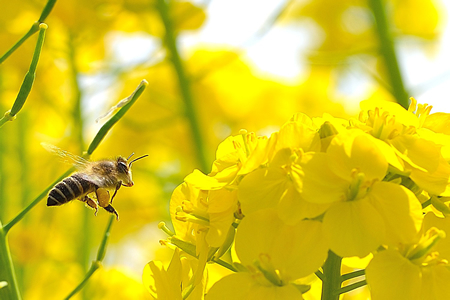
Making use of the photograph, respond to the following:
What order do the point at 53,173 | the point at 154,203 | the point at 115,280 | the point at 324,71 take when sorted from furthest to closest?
the point at 324,71 < the point at 154,203 < the point at 53,173 < the point at 115,280

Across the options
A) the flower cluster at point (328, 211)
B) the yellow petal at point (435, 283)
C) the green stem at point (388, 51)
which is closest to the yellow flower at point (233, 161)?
the flower cluster at point (328, 211)

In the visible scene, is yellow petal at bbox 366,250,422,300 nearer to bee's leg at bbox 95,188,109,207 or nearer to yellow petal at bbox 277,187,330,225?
yellow petal at bbox 277,187,330,225

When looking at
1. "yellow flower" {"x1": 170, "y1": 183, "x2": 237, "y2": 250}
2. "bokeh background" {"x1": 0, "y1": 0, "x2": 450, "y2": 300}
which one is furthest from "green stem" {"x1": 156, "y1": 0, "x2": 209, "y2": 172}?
"yellow flower" {"x1": 170, "y1": 183, "x2": 237, "y2": 250}

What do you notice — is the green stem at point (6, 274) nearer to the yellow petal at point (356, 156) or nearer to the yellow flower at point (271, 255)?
the yellow flower at point (271, 255)

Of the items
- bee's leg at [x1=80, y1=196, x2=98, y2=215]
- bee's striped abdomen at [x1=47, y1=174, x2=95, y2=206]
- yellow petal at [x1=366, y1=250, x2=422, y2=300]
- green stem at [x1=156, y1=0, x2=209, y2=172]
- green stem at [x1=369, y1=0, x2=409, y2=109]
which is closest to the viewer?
yellow petal at [x1=366, y1=250, x2=422, y2=300]

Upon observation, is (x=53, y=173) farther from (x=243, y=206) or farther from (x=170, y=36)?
(x=243, y=206)

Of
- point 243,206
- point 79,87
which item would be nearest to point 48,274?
point 79,87
